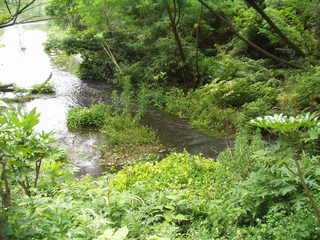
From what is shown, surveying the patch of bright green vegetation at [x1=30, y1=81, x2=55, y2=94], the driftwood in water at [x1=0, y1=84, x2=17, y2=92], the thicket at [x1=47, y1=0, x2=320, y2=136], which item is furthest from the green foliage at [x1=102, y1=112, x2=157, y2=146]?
the driftwood in water at [x1=0, y1=84, x2=17, y2=92]

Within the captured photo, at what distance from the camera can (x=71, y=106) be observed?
11.8 m

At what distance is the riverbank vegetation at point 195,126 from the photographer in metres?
2.43

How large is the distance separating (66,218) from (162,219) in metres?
1.34

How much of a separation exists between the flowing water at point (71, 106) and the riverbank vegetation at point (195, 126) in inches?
17.4

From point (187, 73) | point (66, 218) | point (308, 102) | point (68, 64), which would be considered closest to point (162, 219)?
point (66, 218)

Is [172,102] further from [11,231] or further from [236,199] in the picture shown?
[11,231]

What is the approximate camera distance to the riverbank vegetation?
2432 millimetres

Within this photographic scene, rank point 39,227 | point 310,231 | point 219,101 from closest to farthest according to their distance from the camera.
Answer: point 39,227
point 310,231
point 219,101

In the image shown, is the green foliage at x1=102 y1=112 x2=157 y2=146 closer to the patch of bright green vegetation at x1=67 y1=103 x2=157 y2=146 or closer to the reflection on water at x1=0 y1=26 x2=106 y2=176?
the patch of bright green vegetation at x1=67 y1=103 x2=157 y2=146

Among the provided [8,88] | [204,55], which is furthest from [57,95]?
[204,55]

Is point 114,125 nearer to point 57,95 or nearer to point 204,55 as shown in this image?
point 57,95

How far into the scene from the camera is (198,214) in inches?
143

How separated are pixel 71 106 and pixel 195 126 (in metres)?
5.07

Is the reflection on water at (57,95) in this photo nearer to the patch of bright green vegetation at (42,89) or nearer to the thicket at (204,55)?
the patch of bright green vegetation at (42,89)
